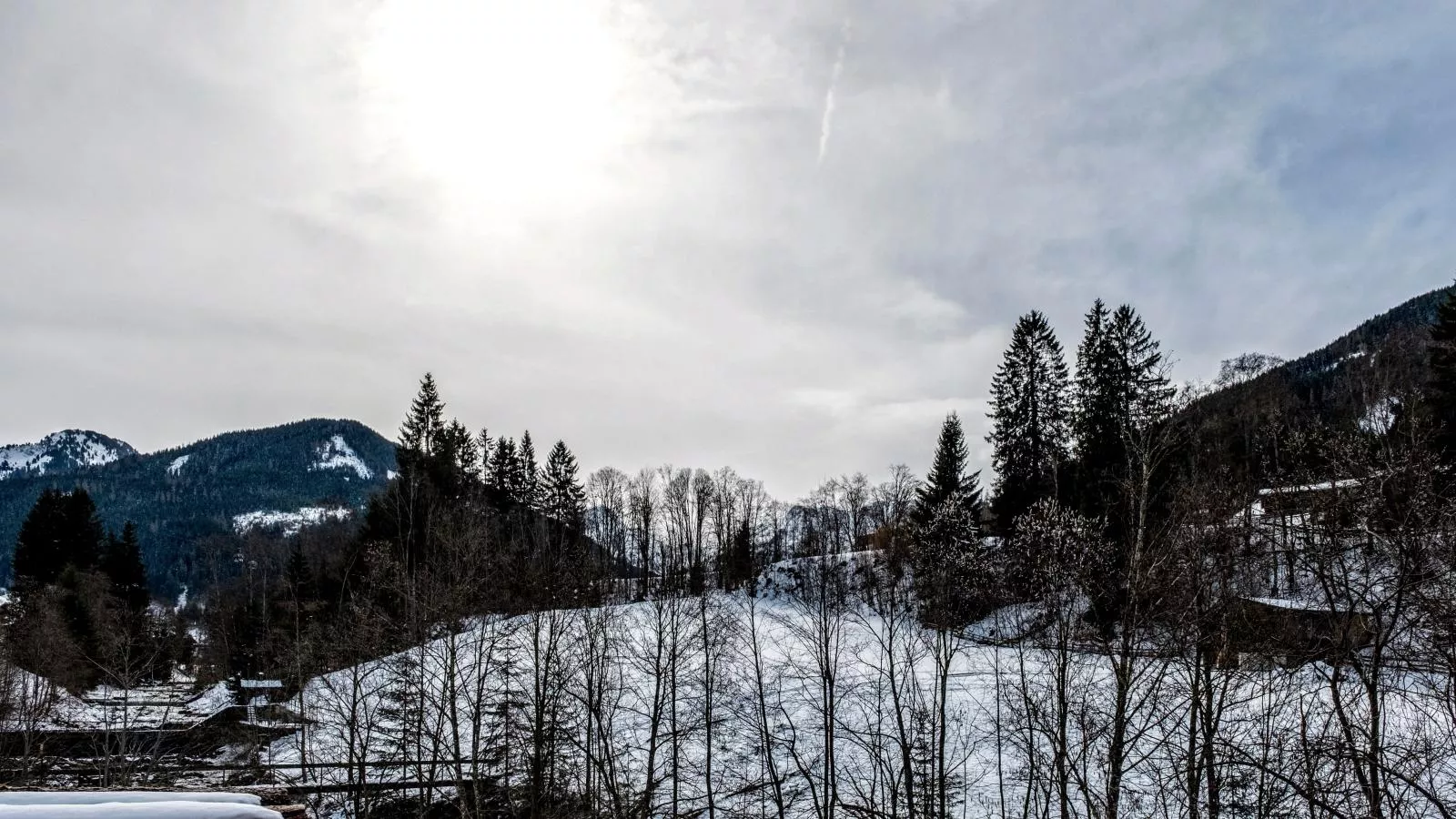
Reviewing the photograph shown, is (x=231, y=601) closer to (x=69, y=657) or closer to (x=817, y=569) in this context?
(x=69, y=657)

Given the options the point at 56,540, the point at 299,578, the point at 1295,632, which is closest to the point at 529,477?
the point at 299,578

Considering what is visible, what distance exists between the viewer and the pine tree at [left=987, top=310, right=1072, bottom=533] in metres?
49.2

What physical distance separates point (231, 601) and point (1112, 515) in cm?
6999

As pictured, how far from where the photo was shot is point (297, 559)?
182ft

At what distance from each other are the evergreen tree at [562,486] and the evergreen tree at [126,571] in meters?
33.2

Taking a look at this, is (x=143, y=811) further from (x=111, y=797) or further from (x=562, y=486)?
(x=562, y=486)

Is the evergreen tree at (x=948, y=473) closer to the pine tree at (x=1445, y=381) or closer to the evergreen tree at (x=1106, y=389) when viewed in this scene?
the evergreen tree at (x=1106, y=389)

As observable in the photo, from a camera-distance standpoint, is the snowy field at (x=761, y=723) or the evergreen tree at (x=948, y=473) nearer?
the snowy field at (x=761, y=723)

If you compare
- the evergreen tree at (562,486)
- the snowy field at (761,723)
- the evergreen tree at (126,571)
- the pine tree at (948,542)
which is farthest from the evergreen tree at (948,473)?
the evergreen tree at (126,571)

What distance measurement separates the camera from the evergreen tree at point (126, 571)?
55.6 metres

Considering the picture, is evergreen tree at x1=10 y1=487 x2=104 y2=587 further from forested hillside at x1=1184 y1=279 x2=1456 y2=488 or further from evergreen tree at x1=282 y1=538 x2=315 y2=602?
forested hillside at x1=1184 y1=279 x2=1456 y2=488

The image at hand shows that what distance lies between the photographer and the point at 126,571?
59.8 m

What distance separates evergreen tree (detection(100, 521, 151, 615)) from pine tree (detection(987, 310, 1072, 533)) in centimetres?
6482

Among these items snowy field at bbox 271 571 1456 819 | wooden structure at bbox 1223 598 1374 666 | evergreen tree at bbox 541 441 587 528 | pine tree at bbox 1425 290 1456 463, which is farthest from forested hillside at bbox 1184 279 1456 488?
evergreen tree at bbox 541 441 587 528
